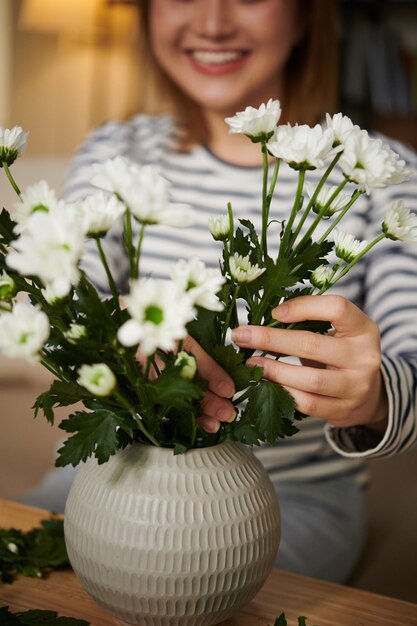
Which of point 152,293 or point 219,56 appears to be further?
point 219,56

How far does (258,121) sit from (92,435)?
239 mm

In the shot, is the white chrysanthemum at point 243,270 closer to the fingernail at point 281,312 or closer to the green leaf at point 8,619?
the fingernail at point 281,312

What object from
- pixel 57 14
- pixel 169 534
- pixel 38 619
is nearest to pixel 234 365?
pixel 169 534

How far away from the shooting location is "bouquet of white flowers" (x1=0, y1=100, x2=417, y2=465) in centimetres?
42

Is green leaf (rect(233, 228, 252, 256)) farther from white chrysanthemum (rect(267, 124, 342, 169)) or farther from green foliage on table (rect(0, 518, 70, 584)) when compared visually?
green foliage on table (rect(0, 518, 70, 584))

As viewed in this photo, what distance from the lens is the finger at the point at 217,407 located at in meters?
0.56

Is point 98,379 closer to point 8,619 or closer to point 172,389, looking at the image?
point 172,389

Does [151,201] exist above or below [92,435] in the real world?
above

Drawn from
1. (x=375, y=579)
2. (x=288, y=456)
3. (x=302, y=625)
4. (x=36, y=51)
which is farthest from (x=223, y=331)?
(x=36, y=51)

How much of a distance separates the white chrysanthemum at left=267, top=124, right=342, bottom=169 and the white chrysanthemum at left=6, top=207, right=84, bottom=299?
149 mm

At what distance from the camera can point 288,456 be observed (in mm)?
1150

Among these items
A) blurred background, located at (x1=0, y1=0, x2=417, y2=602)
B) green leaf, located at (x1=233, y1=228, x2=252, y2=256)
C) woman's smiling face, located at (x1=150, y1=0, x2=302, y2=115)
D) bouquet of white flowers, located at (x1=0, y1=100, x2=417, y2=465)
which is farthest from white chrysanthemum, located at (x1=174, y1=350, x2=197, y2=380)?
blurred background, located at (x1=0, y1=0, x2=417, y2=602)

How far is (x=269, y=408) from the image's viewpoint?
1.82ft

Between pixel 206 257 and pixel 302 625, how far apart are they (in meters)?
0.71
